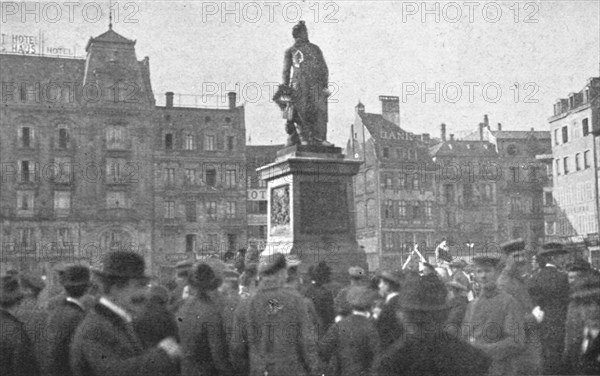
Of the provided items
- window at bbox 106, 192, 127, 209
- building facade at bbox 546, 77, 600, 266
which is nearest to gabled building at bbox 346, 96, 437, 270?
building facade at bbox 546, 77, 600, 266

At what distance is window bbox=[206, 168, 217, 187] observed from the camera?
214ft

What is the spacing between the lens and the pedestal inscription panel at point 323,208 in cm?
1348

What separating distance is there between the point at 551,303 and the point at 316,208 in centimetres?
505

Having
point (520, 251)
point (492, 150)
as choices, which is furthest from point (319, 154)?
point (492, 150)

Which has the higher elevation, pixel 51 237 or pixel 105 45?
pixel 105 45

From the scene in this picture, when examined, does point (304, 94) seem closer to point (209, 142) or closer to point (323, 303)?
point (323, 303)

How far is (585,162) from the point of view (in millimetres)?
59750

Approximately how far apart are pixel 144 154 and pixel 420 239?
26.1 m

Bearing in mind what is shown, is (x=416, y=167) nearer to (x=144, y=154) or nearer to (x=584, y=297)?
(x=144, y=154)

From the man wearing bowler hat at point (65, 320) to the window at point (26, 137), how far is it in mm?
56414

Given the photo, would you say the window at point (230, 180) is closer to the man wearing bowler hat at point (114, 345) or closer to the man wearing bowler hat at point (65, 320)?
the man wearing bowler hat at point (65, 320)

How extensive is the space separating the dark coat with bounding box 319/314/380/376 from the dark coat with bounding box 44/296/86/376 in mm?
2543

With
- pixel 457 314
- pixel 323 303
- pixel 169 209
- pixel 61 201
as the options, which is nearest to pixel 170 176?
pixel 169 209

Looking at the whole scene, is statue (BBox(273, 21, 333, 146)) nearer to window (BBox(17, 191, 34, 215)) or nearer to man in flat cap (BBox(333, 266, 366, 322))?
man in flat cap (BBox(333, 266, 366, 322))
